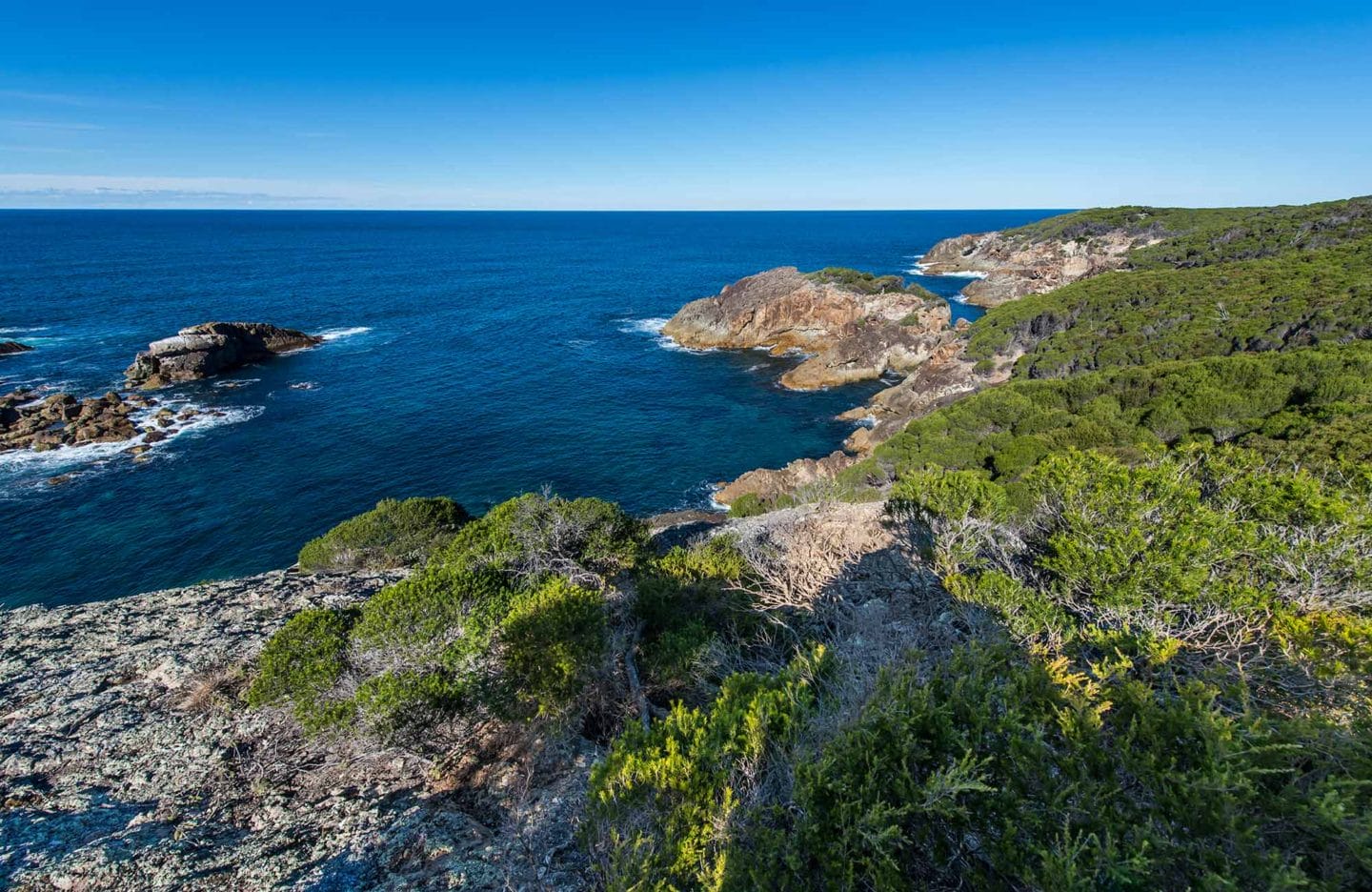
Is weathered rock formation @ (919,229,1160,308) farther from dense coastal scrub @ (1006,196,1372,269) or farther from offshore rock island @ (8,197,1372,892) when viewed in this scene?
offshore rock island @ (8,197,1372,892)

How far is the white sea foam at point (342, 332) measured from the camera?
73.5 meters

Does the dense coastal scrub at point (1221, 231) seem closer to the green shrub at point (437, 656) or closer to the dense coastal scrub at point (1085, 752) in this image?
the dense coastal scrub at point (1085, 752)

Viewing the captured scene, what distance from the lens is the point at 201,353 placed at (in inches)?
2297

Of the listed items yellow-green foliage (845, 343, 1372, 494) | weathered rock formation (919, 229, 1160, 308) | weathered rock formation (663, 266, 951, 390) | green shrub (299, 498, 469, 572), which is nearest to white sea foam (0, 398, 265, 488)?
green shrub (299, 498, 469, 572)

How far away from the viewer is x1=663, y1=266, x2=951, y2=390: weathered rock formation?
60.0 m

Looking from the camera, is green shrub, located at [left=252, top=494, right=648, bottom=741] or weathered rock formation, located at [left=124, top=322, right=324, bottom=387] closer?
green shrub, located at [left=252, top=494, right=648, bottom=741]

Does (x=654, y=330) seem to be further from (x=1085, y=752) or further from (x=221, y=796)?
(x=1085, y=752)

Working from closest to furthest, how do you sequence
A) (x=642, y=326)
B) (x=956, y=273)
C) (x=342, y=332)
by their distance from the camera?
(x=342, y=332) → (x=642, y=326) → (x=956, y=273)

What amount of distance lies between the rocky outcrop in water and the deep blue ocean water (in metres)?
18.1

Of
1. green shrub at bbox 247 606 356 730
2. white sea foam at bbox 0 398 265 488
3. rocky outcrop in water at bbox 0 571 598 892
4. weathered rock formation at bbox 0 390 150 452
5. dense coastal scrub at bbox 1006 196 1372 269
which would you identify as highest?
dense coastal scrub at bbox 1006 196 1372 269

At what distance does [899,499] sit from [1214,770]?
37.0ft

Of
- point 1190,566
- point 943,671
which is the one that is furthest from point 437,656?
point 1190,566

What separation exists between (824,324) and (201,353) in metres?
65.0

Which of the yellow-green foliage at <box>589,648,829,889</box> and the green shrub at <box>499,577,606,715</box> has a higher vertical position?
the yellow-green foliage at <box>589,648,829,889</box>
